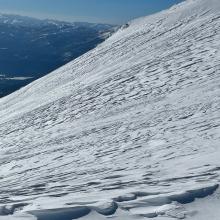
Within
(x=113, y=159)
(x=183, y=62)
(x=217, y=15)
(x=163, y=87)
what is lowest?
(x=113, y=159)

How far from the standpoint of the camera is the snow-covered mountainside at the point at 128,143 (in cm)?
663

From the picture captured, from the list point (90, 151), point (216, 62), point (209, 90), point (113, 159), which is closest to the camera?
point (113, 159)

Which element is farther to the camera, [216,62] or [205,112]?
[216,62]

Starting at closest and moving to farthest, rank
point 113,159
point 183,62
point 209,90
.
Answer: point 113,159, point 209,90, point 183,62

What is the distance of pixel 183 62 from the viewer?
26047mm

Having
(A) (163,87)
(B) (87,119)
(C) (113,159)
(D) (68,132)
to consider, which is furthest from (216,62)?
(C) (113,159)

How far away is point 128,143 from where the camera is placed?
13.0 meters

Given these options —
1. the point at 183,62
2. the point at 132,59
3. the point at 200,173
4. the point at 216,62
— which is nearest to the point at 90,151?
the point at 200,173

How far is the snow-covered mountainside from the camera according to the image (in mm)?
6633

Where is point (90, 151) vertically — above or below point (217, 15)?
below

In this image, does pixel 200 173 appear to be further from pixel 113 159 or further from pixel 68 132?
pixel 68 132

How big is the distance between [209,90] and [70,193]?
10524 millimetres

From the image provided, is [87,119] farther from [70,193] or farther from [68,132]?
[70,193]

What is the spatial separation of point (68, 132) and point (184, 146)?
837cm
